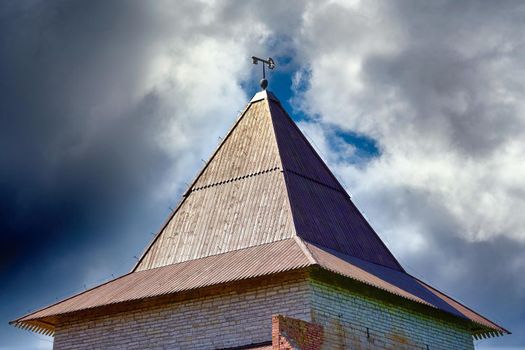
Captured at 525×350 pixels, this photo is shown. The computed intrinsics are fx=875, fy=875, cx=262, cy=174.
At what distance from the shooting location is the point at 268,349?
→ 18.2 metres

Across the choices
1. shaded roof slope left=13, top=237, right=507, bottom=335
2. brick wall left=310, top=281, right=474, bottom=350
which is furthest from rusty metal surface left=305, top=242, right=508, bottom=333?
brick wall left=310, top=281, right=474, bottom=350

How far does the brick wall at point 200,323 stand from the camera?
62.0 feet

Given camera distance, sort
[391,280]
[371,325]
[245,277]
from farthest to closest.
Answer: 1. [391,280]
2. [371,325]
3. [245,277]

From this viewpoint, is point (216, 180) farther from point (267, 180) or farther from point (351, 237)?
point (351, 237)

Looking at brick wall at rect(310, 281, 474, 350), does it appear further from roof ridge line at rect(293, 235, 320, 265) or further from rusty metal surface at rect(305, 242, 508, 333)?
roof ridge line at rect(293, 235, 320, 265)

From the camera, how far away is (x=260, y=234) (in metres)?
21.0

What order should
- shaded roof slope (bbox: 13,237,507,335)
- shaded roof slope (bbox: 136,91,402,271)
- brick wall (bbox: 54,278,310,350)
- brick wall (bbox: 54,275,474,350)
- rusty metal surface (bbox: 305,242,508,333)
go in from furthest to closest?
shaded roof slope (bbox: 136,91,402,271) < rusty metal surface (bbox: 305,242,508,333) < shaded roof slope (bbox: 13,237,507,335) < brick wall (bbox: 54,278,310,350) < brick wall (bbox: 54,275,474,350)

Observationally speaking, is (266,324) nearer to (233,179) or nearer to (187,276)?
(187,276)

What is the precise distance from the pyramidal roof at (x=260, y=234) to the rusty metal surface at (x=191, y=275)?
0.04 metres

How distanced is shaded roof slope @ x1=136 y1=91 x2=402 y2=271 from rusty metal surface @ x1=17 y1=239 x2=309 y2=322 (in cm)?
47

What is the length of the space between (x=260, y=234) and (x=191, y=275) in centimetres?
196

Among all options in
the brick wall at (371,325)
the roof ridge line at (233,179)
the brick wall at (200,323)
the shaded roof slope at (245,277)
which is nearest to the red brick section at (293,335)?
the brick wall at (371,325)

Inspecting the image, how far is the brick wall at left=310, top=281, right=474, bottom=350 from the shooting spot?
18.9 meters

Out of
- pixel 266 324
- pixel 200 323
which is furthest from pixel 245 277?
pixel 200 323
